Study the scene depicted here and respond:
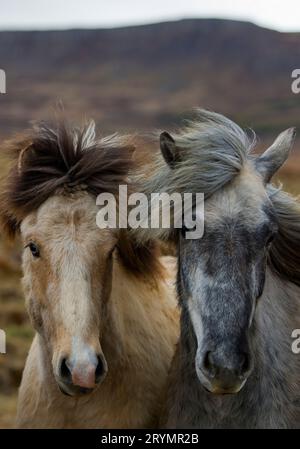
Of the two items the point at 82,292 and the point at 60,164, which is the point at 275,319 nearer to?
the point at 82,292

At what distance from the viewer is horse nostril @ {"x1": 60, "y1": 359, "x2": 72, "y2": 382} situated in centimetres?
396

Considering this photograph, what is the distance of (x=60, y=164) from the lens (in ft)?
14.9

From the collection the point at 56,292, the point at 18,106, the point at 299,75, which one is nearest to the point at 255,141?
the point at 299,75

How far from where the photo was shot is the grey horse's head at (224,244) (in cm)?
372

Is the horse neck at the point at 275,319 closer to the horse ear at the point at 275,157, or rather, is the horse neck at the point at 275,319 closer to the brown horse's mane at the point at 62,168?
the horse ear at the point at 275,157

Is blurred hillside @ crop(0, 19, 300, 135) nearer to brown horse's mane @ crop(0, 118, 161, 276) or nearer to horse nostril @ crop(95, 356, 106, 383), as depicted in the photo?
brown horse's mane @ crop(0, 118, 161, 276)

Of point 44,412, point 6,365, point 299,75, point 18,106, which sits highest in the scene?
point 18,106

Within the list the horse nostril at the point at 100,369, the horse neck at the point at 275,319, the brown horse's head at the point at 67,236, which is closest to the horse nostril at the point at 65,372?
the brown horse's head at the point at 67,236

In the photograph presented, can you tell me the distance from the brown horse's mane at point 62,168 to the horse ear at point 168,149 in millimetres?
364

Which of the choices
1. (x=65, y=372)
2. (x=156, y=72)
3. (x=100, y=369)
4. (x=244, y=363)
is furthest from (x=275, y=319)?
(x=156, y=72)

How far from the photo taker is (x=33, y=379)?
4.84m

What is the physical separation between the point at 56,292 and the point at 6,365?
17.7 ft

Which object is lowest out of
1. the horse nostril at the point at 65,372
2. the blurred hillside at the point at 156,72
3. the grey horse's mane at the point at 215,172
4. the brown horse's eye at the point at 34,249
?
the horse nostril at the point at 65,372
